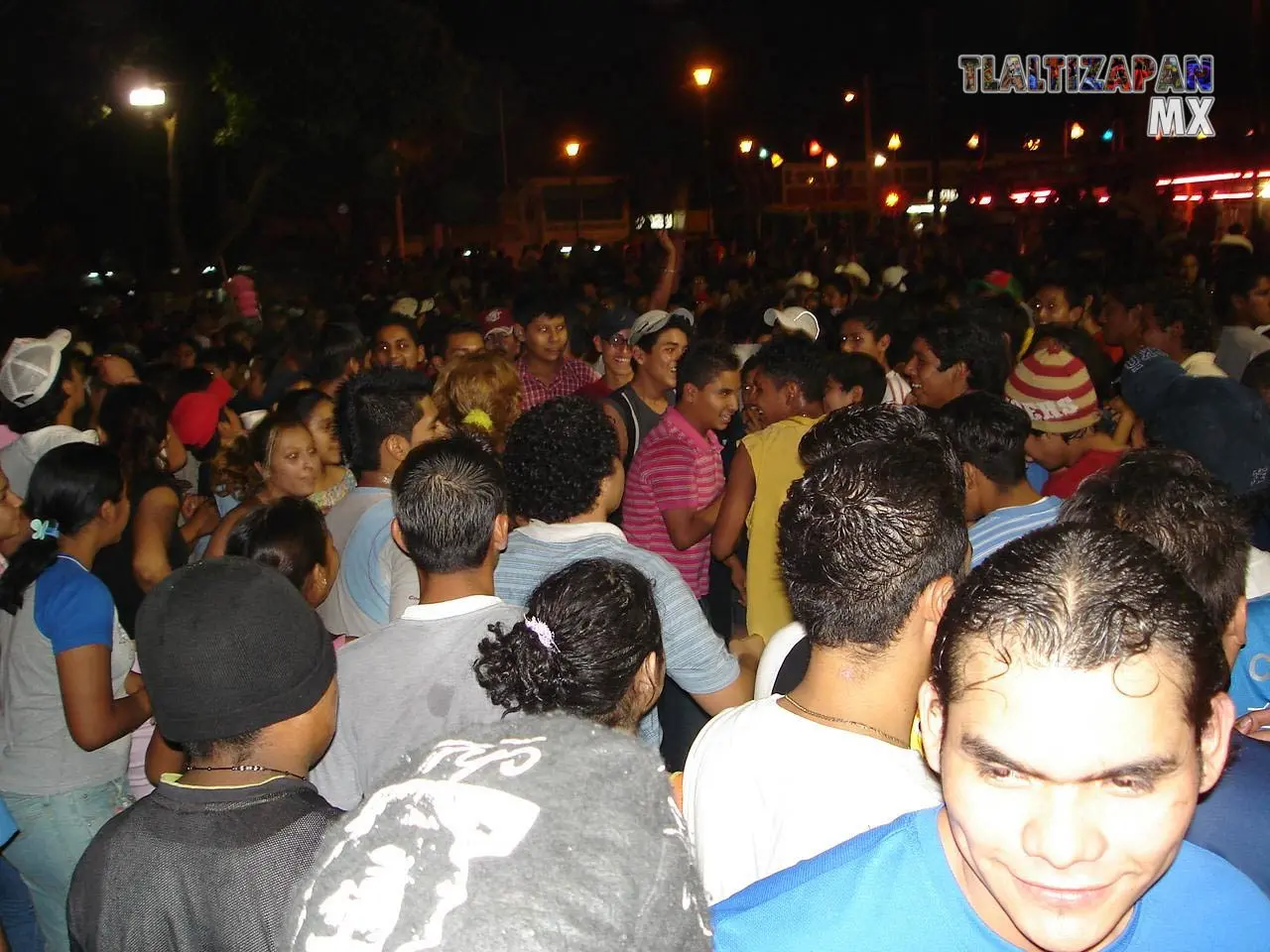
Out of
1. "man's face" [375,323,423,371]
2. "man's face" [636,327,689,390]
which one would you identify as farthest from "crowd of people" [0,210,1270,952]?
"man's face" [375,323,423,371]

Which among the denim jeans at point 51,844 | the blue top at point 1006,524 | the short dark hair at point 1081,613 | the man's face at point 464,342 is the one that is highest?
the man's face at point 464,342

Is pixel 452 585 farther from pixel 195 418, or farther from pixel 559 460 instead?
pixel 195 418

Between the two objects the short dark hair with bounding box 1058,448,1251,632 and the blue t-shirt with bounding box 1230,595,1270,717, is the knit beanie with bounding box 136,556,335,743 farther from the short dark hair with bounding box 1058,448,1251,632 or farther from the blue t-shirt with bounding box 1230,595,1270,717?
the blue t-shirt with bounding box 1230,595,1270,717

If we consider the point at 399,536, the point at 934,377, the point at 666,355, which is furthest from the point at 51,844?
the point at 934,377

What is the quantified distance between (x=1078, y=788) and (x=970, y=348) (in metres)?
4.60

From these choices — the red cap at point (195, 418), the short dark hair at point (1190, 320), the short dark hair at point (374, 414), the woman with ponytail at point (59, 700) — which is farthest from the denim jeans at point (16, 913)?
the short dark hair at point (1190, 320)

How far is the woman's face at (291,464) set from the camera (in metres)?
4.82

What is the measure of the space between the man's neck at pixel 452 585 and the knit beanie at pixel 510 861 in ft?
6.22

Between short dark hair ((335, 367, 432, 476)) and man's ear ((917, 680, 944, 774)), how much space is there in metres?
3.29

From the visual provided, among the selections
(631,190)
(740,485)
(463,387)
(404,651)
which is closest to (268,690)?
(404,651)

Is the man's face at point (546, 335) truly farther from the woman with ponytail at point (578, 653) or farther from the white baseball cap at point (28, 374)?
the woman with ponytail at point (578, 653)

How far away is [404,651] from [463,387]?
3.00m

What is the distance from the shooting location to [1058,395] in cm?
493

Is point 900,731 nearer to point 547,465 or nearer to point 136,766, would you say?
point 547,465
